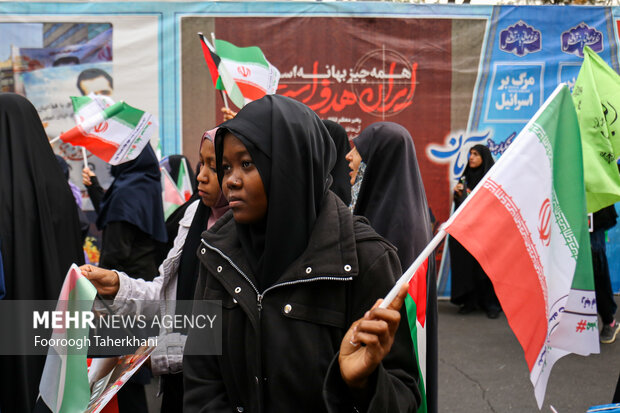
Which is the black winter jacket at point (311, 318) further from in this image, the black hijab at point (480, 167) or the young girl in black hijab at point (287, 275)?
the black hijab at point (480, 167)

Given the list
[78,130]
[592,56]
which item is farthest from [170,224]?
[592,56]

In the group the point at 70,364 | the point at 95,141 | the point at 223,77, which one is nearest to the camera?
the point at 70,364

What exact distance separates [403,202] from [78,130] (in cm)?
223

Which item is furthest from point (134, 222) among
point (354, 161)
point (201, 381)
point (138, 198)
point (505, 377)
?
point (505, 377)

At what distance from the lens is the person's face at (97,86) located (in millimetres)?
7129

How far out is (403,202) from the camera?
2.86 metres

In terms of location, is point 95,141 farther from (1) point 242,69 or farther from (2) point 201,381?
(2) point 201,381

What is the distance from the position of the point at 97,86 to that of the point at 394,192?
5.29 m

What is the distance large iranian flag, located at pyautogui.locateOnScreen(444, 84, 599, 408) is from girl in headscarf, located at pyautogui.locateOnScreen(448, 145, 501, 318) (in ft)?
Result: 15.7

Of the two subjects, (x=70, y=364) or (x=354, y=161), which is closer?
(x=70, y=364)

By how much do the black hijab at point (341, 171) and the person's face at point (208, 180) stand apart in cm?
69

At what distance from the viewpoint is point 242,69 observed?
12.0 feet

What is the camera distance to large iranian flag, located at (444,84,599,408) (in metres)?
1.70

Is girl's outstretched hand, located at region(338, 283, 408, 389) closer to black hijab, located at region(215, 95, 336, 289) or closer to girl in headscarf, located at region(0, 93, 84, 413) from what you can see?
black hijab, located at region(215, 95, 336, 289)
